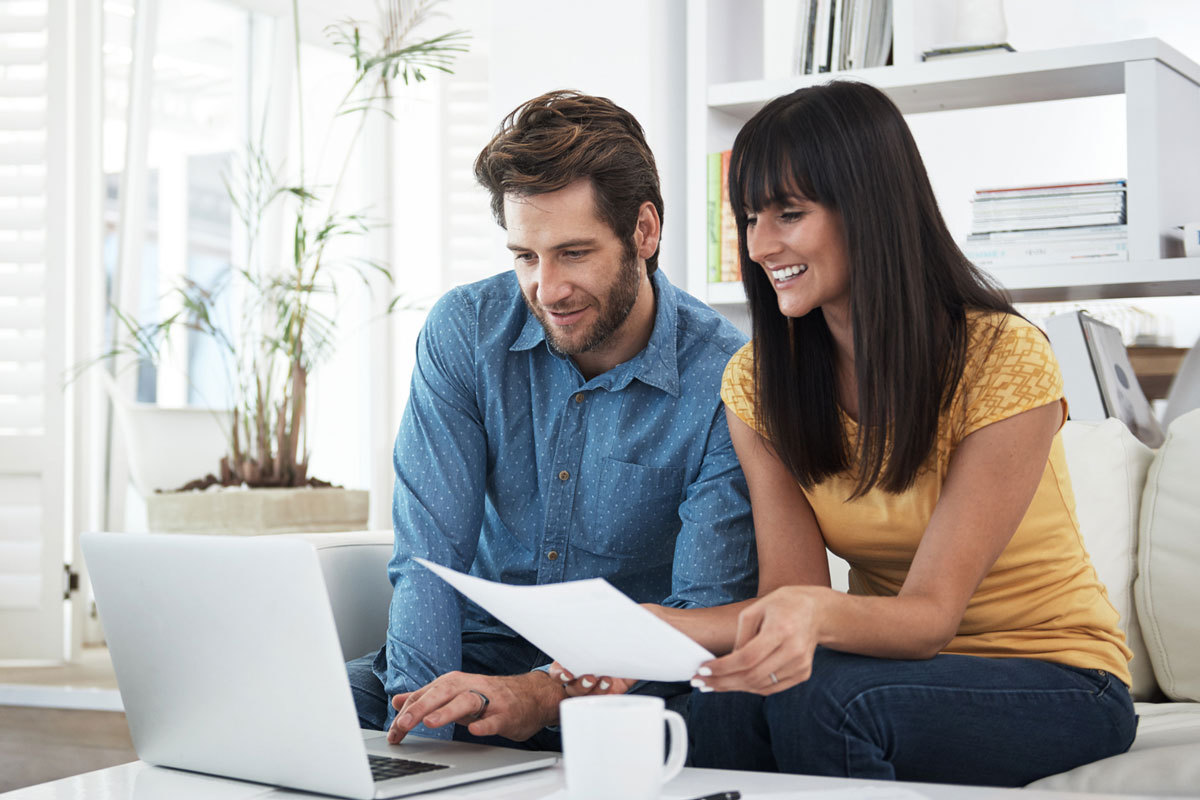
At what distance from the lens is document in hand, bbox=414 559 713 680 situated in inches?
32.9

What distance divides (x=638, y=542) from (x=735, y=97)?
3.71ft

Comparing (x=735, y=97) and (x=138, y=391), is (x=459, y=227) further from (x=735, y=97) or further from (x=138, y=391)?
(x=735, y=97)

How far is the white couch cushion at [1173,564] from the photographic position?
5.26ft

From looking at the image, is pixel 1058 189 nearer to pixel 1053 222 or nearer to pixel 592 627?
pixel 1053 222

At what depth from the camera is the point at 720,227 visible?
7.75ft

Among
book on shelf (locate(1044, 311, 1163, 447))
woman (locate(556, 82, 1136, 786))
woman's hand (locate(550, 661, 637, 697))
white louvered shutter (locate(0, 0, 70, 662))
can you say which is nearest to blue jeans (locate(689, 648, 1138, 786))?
→ woman (locate(556, 82, 1136, 786))

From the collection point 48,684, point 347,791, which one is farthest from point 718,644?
point 48,684

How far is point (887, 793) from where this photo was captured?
2.98 ft

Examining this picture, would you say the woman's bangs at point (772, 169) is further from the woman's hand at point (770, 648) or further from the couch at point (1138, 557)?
the couch at point (1138, 557)

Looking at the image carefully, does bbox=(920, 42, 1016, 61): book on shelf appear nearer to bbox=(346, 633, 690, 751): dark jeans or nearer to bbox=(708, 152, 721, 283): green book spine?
bbox=(708, 152, 721, 283): green book spine

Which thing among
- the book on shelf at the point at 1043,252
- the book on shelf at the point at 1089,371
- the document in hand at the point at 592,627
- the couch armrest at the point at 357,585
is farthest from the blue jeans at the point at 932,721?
the book on shelf at the point at 1043,252

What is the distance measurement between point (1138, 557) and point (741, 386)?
0.67 metres

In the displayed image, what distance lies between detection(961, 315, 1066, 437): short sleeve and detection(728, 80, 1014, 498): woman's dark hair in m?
0.02

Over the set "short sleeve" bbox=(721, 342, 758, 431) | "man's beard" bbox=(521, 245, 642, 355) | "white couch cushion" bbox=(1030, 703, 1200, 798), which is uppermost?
"man's beard" bbox=(521, 245, 642, 355)
